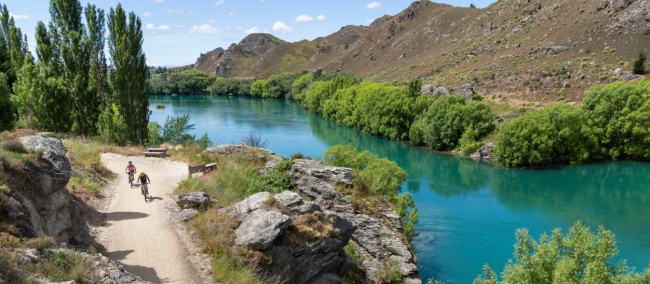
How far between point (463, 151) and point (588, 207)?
71.7 ft

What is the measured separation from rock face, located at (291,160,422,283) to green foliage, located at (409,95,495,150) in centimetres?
4422

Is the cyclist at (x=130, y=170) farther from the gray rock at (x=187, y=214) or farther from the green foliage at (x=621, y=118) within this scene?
the green foliage at (x=621, y=118)

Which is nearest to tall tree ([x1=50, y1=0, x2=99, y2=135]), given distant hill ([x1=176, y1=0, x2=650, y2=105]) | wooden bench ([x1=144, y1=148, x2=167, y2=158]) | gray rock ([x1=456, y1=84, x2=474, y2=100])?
wooden bench ([x1=144, y1=148, x2=167, y2=158])

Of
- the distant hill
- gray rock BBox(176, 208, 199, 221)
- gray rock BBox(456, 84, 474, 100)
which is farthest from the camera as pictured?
gray rock BBox(456, 84, 474, 100)

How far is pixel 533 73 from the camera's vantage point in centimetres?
7894

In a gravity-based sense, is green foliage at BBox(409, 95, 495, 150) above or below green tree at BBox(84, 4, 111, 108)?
below

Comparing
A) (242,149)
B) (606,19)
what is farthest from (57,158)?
(606,19)

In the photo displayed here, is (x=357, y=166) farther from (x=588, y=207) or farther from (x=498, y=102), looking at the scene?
(x=498, y=102)

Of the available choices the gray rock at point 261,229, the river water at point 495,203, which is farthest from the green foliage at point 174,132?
the gray rock at point 261,229

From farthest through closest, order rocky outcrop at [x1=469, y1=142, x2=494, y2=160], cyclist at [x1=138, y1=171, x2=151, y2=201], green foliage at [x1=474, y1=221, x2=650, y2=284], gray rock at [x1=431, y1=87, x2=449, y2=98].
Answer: gray rock at [x1=431, y1=87, x2=449, y2=98], rocky outcrop at [x1=469, y1=142, x2=494, y2=160], cyclist at [x1=138, y1=171, x2=151, y2=201], green foliage at [x1=474, y1=221, x2=650, y2=284]

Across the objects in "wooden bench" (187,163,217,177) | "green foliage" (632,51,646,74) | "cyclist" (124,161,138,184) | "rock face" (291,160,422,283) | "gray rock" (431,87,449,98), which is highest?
"green foliage" (632,51,646,74)

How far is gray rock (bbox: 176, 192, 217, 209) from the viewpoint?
59.8ft

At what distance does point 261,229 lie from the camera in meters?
15.4

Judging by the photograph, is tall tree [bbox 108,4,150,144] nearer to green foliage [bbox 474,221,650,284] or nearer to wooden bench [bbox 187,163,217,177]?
wooden bench [bbox 187,163,217,177]
